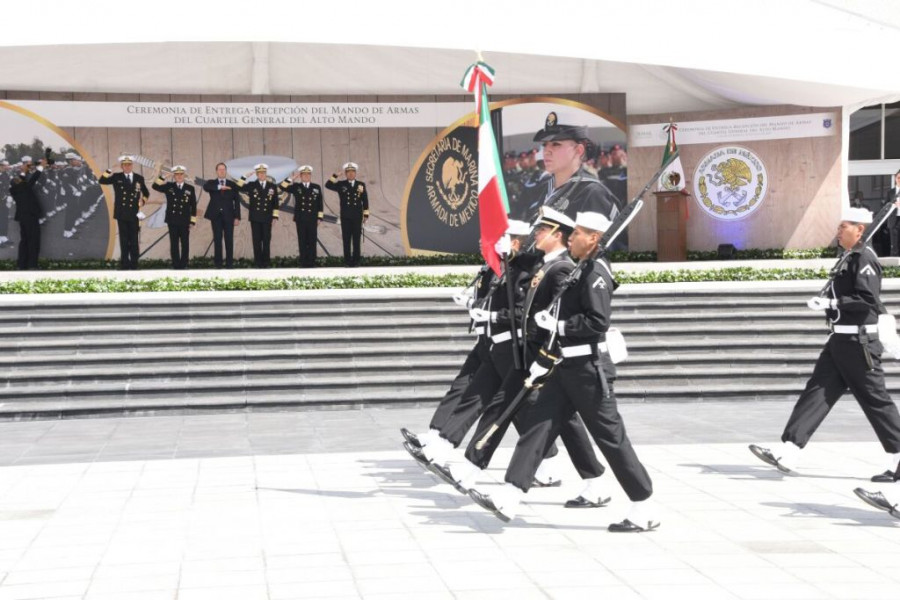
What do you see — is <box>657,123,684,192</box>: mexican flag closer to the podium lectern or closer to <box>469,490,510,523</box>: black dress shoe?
the podium lectern

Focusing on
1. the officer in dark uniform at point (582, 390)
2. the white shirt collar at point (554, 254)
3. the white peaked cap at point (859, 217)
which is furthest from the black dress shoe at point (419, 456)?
the white peaked cap at point (859, 217)

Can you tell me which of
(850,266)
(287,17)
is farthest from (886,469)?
(287,17)

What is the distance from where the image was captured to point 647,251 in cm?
2566

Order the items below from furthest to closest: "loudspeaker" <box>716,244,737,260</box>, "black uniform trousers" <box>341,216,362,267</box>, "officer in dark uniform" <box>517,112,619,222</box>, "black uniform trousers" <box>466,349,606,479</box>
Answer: "loudspeaker" <box>716,244,737,260</box> → "black uniform trousers" <box>341,216,362,267</box> → "officer in dark uniform" <box>517,112,619,222</box> → "black uniform trousers" <box>466,349,606,479</box>

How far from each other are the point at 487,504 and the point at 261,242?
16.4 metres

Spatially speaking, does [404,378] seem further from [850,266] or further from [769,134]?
[769,134]

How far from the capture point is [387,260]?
24641 millimetres

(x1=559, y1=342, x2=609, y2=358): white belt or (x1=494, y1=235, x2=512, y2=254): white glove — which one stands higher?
(x1=494, y1=235, x2=512, y2=254): white glove

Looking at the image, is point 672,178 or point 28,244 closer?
point 28,244

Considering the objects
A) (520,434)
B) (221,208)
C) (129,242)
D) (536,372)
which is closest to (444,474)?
(520,434)

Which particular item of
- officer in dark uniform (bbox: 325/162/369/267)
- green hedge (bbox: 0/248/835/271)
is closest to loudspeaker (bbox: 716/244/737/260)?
green hedge (bbox: 0/248/835/271)

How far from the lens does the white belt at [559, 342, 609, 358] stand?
701 centimetres

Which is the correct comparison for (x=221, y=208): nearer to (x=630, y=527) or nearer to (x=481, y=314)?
(x=481, y=314)

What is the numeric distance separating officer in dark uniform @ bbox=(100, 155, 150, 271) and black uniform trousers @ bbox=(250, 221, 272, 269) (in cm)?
210
